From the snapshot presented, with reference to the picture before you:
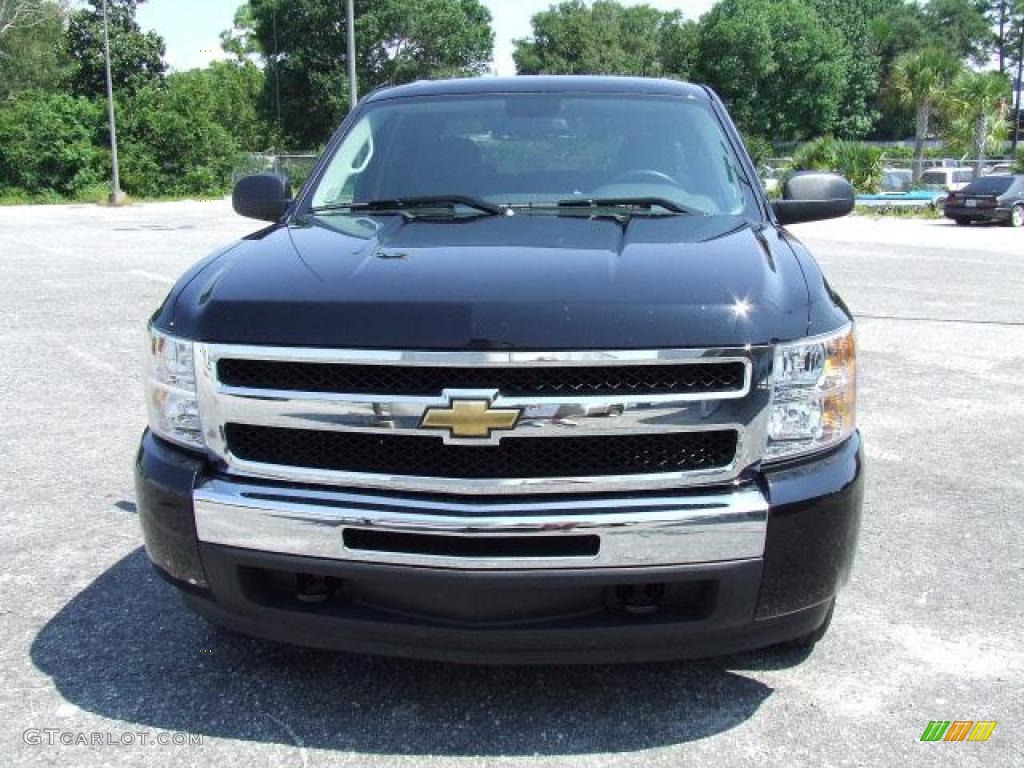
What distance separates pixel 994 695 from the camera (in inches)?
115

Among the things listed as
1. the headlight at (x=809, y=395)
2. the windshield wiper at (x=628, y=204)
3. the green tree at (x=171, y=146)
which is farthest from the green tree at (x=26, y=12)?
the headlight at (x=809, y=395)

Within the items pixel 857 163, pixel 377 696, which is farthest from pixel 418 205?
pixel 857 163

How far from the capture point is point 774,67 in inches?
2418

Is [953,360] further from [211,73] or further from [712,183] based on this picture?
[211,73]

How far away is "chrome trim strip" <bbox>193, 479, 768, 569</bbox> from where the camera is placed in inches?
93.8

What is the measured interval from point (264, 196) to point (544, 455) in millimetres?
2272

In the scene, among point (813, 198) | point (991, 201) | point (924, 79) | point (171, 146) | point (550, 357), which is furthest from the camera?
point (924, 79)

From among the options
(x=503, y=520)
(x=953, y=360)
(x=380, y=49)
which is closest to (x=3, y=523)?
(x=503, y=520)

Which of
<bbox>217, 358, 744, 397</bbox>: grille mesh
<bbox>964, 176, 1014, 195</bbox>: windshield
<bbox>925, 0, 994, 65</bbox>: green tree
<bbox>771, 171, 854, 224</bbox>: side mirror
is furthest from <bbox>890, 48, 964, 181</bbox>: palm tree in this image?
<bbox>217, 358, 744, 397</bbox>: grille mesh

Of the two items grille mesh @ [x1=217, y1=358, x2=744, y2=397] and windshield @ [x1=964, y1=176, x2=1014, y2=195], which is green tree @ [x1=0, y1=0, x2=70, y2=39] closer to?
windshield @ [x1=964, y1=176, x2=1014, y2=195]

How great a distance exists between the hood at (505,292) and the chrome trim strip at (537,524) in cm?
39

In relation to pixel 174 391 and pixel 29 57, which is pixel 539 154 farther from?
pixel 29 57

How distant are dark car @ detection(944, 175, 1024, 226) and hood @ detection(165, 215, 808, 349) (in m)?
26.5

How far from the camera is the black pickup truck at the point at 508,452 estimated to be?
7.84ft
